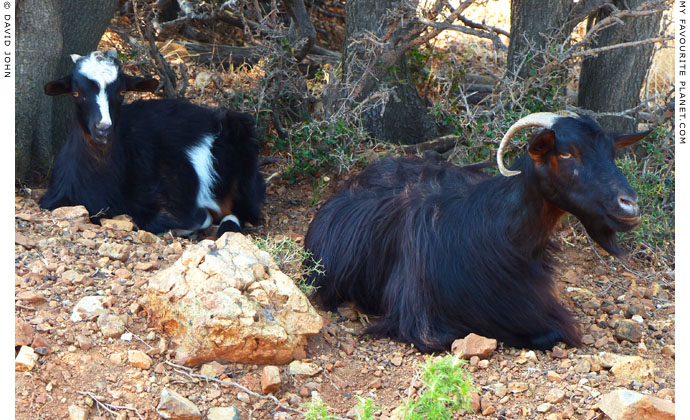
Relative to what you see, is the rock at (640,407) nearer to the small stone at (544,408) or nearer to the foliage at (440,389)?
the small stone at (544,408)

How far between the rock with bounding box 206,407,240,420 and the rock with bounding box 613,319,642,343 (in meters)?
2.63

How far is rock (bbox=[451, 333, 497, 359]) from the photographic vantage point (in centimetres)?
486

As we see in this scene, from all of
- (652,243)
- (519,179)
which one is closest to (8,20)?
(519,179)

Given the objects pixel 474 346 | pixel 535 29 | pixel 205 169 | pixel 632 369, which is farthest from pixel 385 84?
pixel 632 369

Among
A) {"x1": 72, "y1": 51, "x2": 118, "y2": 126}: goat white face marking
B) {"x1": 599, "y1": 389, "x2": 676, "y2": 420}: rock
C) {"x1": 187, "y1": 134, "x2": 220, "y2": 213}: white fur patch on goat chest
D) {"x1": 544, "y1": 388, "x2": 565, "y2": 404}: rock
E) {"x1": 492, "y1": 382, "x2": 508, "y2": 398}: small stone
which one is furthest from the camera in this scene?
{"x1": 187, "y1": 134, "x2": 220, "y2": 213}: white fur patch on goat chest

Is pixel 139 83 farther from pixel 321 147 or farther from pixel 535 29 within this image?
pixel 535 29

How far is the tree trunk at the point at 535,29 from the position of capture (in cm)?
717

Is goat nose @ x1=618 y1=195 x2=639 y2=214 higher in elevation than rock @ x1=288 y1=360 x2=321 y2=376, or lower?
higher

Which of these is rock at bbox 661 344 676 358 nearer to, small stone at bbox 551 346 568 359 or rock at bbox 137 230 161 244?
small stone at bbox 551 346 568 359

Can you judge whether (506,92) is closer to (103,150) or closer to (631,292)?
(631,292)

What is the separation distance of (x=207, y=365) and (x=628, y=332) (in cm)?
272

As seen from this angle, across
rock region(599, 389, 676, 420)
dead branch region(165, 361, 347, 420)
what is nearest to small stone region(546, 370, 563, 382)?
rock region(599, 389, 676, 420)

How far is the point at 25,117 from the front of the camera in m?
6.77

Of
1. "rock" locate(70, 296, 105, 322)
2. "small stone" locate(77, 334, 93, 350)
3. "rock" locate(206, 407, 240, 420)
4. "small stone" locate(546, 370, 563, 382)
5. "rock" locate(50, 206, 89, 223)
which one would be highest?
"rock" locate(50, 206, 89, 223)
